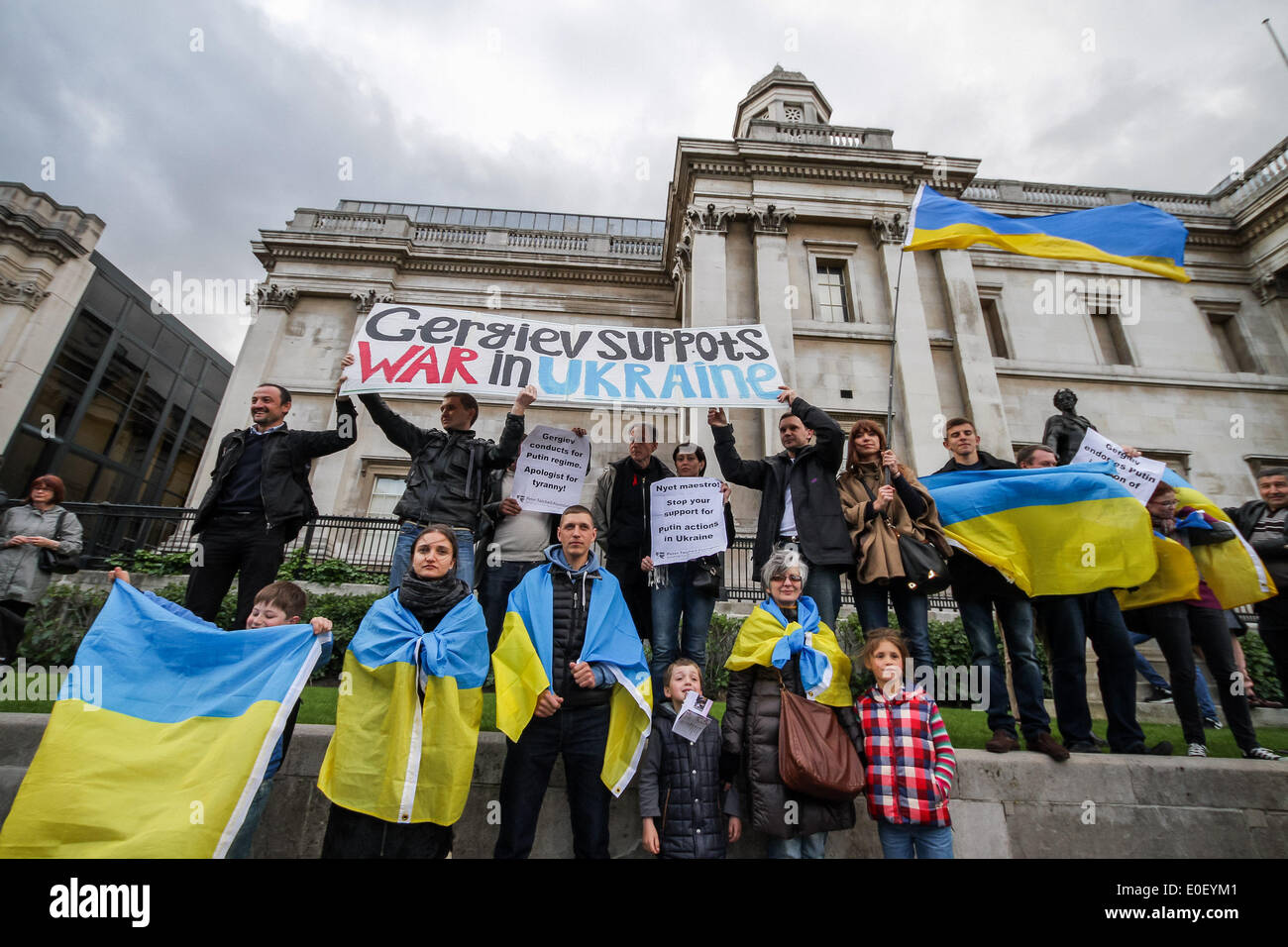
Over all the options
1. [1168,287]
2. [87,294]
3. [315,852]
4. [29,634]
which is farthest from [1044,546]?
[87,294]

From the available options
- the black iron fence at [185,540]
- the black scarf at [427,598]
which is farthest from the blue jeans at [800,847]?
the black iron fence at [185,540]

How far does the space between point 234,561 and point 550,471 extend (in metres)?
2.50

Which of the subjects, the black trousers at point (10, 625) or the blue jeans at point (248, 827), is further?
the black trousers at point (10, 625)

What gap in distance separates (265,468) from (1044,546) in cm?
611

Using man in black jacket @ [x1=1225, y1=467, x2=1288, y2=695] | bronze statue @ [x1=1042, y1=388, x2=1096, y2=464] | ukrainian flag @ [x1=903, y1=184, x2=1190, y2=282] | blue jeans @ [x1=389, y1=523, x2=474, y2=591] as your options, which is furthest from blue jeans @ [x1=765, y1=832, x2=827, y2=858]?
ukrainian flag @ [x1=903, y1=184, x2=1190, y2=282]

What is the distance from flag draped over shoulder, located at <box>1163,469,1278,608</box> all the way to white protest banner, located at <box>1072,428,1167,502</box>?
52cm

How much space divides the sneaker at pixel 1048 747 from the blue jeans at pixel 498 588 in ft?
12.3

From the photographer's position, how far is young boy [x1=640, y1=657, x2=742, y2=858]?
3008 millimetres

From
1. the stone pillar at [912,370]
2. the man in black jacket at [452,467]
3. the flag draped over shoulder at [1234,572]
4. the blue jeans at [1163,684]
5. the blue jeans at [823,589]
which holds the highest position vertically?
the stone pillar at [912,370]

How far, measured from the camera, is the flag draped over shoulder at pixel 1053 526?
170 inches

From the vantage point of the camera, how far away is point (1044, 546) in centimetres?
450

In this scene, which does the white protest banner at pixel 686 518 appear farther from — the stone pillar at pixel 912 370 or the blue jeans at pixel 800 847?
the stone pillar at pixel 912 370

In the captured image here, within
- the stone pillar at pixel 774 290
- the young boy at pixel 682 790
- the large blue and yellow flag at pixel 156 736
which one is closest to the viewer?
the large blue and yellow flag at pixel 156 736
